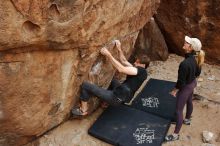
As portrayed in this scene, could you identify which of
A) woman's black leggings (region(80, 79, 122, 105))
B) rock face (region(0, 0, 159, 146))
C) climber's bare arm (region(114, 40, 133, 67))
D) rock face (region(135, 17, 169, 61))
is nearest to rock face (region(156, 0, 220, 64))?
rock face (region(135, 17, 169, 61))

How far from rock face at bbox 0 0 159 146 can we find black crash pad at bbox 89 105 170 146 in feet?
1.88

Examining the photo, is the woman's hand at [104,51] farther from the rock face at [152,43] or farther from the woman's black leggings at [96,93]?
the rock face at [152,43]

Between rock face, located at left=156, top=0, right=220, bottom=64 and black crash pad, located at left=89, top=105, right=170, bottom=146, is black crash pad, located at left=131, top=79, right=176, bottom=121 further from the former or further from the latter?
rock face, located at left=156, top=0, right=220, bottom=64

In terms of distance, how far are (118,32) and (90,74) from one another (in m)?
0.89

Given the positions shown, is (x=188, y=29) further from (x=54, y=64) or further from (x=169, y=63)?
(x=54, y=64)

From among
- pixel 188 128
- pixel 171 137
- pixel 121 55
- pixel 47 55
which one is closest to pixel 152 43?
pixel 121 55

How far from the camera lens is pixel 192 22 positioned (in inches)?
315

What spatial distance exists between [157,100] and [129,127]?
1022mm

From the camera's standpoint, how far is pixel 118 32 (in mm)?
6109

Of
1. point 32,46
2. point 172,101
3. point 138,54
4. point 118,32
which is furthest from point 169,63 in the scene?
point 32,46

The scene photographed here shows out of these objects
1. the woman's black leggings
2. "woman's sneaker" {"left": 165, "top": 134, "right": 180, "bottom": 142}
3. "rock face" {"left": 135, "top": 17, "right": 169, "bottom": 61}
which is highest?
"rock face" {"left": 135, "top": 17, "right": 169, "bottom": 61}

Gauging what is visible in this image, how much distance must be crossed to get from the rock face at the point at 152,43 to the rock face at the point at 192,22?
31 cm

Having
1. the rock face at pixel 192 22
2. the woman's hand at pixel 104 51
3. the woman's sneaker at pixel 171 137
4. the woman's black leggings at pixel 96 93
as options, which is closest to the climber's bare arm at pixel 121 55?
the woman's hand at pixel 104 51

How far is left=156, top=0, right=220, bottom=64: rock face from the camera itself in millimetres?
7746
